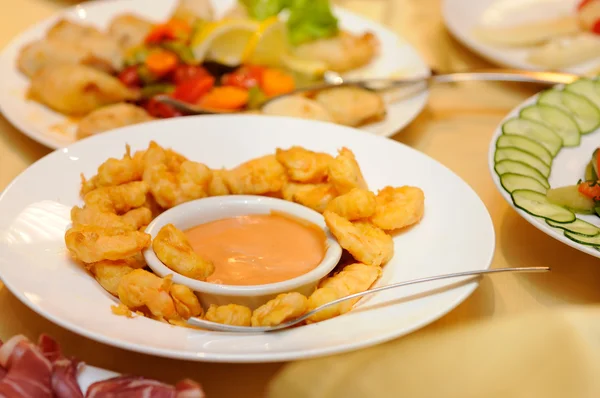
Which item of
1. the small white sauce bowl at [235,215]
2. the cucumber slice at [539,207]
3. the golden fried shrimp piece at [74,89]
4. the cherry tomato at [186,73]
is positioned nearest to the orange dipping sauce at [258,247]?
the small white sauce bowl at [235,215]

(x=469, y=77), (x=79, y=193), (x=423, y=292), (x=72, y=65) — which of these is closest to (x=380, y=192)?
(x=423, y=292)

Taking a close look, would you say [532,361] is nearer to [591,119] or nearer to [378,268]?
[378,268]

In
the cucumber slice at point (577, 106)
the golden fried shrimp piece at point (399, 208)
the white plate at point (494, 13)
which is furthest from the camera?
the white plate at point (494, 13)

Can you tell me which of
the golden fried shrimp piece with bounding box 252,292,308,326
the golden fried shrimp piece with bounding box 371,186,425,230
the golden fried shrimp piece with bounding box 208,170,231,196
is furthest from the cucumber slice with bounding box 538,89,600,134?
the golden fried shrimp piece with bounding box 252,292,308,326

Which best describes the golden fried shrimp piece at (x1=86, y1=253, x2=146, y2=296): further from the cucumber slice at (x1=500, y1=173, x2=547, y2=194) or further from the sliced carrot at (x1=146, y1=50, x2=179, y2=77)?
the sliced carrot at (x1=146, y1=50, x2=179, y2=77)

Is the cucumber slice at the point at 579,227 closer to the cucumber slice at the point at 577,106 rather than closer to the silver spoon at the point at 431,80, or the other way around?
the cucumber slice at the point at 577,106

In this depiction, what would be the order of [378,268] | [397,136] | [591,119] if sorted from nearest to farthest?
[378,268] < [591,119] < [397,136]

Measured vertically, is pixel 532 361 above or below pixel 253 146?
below
